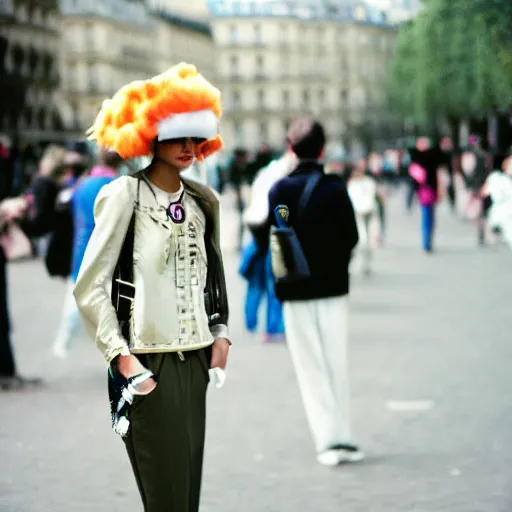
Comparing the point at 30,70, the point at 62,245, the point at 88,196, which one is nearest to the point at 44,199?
the point at 62,245

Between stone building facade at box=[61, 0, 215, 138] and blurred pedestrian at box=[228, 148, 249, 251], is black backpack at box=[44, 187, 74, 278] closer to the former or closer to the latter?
blurred pedestrian at box=[228, 148, 249, 251]

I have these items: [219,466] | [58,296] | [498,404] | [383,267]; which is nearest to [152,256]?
[219,466]

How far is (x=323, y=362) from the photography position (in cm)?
818

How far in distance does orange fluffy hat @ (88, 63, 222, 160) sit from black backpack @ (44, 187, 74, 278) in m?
7.16

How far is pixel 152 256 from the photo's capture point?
505cm

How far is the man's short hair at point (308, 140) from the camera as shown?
8.24 m

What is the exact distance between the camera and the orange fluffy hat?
511 cm

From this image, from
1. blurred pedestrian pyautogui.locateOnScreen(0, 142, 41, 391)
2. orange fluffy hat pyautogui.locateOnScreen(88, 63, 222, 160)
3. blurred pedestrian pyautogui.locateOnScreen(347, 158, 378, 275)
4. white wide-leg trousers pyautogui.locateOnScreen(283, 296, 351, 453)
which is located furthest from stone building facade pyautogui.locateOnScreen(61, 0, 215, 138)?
orange fluffy hat pyautogui.locateOnScreen(88, 63, 222, 160)

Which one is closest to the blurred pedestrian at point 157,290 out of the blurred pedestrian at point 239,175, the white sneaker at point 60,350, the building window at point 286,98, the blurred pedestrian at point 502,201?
the blurred pedestrian at point 502,201

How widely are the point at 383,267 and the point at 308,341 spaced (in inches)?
580

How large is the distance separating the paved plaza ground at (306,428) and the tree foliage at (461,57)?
5.25 meters

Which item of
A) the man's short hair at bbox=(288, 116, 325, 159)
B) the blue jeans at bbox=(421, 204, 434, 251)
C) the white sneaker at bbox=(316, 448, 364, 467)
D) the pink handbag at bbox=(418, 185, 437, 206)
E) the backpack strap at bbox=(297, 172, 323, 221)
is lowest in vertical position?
the blue jeans at bbox=(421, 204, 434, 251)

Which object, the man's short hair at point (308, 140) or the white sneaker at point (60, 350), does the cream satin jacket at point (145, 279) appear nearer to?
the man's short hair at point (308, 140)

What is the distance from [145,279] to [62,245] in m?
7.43
